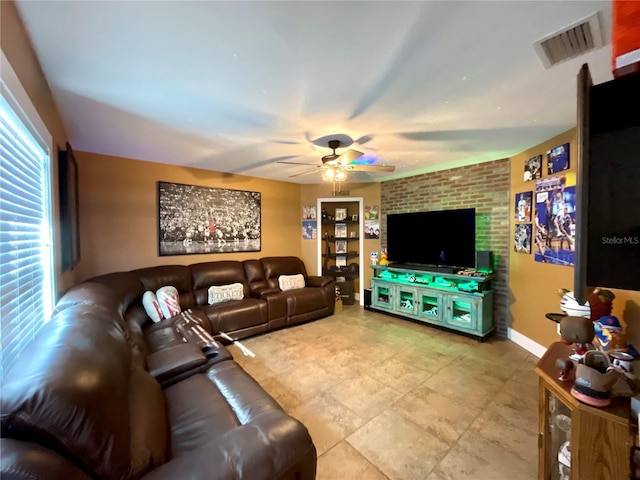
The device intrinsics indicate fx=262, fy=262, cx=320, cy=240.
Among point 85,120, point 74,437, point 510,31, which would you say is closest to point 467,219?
point 510,31

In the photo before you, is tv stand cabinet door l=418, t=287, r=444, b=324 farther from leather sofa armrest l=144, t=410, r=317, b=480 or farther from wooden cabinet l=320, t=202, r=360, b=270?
leather sofa armrest l=144, t=410, r=317, b=480

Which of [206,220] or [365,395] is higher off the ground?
[206,220]

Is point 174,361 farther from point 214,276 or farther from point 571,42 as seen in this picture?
point 571,42

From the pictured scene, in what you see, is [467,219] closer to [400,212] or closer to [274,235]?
[400,212]

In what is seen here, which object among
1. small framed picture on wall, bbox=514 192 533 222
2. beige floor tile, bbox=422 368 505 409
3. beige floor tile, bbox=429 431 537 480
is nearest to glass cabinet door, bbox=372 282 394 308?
beige floor tile, bbox=422 368 505 409

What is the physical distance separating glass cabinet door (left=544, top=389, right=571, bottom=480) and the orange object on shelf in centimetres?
137

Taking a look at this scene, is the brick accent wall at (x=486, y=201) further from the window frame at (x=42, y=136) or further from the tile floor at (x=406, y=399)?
the window frame at (x=42, y=136)

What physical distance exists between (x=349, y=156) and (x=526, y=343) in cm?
308

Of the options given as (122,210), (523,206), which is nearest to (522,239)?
(523,206)

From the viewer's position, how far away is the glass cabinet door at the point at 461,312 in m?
3.44

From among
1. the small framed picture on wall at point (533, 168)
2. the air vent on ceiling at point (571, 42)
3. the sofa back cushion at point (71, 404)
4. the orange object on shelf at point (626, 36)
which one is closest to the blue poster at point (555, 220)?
the small framed picture on wall at point (533, 168)

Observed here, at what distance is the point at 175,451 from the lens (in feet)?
3.99

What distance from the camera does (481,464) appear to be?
5.25 feet

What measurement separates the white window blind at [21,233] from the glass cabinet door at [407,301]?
4026 mm
